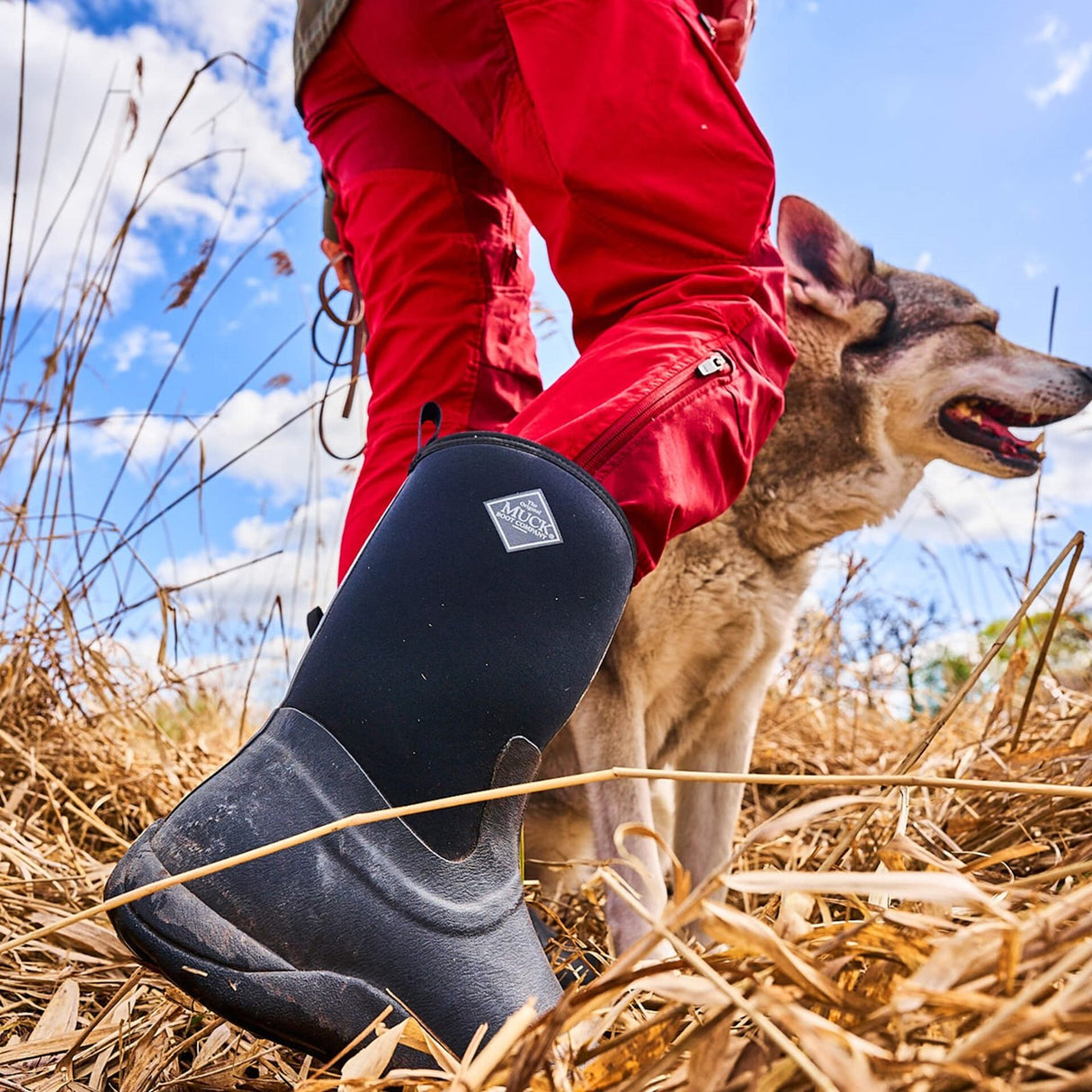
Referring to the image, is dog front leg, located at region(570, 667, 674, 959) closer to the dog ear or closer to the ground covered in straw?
the ground covered in straw

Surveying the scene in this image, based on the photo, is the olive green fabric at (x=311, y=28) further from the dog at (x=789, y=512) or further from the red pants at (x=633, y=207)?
the dog at (x=789, y=512)

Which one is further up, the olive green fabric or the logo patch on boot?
the olive green fabric

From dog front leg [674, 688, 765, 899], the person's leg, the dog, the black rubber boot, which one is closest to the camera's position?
the black rubber boot

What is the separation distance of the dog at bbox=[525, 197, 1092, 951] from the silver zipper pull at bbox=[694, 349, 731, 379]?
807 mm

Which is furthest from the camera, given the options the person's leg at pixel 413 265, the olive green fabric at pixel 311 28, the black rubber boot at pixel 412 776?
the person's leg at pixel 413 265

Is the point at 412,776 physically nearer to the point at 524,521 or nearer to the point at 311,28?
the point at 524,521

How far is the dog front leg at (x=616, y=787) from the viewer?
1.40m

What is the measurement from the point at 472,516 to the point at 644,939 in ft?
Answer: 1.42

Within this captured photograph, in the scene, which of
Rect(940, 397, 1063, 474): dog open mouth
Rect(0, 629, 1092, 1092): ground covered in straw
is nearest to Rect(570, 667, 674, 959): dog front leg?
Rect(0, 629, 1092, 1092): ground covered in straw

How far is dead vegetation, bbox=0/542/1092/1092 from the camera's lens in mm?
407

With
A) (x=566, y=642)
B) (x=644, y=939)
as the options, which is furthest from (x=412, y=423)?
(x=644, y=939)

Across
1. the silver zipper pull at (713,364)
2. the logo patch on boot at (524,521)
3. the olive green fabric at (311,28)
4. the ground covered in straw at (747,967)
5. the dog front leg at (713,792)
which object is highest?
the olive green fabric at (311,28)

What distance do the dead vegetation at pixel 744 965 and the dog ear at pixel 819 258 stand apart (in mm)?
936

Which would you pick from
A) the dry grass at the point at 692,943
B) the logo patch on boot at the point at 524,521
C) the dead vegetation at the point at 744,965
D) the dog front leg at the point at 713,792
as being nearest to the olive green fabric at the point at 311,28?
the dry grass at the point at 692,943
